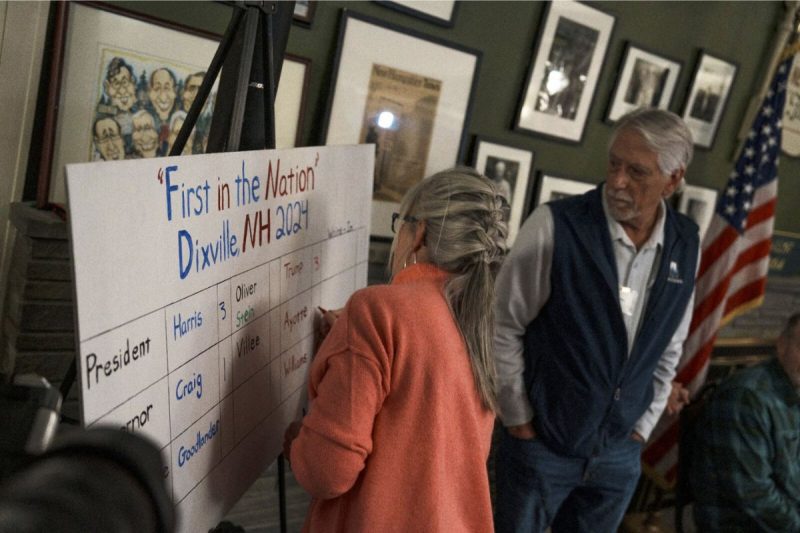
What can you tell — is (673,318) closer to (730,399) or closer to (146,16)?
(730,399)

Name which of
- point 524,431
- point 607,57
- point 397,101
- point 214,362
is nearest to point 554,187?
point 607,57

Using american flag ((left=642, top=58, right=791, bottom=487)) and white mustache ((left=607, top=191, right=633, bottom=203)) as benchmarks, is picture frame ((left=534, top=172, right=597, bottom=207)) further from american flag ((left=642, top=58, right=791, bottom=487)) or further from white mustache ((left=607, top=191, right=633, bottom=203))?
white mustache ((left=607, top=191, right=633, bottom=203))

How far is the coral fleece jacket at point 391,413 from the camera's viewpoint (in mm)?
1151

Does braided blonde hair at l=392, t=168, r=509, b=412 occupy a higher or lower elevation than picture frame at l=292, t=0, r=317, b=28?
lower

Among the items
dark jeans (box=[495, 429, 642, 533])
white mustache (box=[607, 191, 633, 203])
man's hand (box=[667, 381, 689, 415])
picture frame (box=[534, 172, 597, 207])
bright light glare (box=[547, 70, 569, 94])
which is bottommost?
dark jeans (box=[495, 429, 642, 533])

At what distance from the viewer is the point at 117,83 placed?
68.3 inches

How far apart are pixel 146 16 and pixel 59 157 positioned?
1.41 feet

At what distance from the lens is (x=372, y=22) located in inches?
87.4

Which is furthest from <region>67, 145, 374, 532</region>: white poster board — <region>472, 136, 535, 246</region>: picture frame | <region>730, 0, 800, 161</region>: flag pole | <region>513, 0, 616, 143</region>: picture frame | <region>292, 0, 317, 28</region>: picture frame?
<region>730, 0, 800, 161</region>: flag pole

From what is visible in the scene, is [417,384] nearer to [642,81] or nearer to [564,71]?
[564,71]

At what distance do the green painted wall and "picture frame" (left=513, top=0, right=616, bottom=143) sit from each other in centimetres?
4

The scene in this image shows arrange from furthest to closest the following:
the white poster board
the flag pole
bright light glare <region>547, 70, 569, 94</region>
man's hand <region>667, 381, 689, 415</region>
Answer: the flag pole
bright light glare <region>547, 70, 569, 94</region>
man's hand <region>667, 381, 689, 415</region>
the white poster board

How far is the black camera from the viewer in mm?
400

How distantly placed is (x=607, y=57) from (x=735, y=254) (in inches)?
42.9
